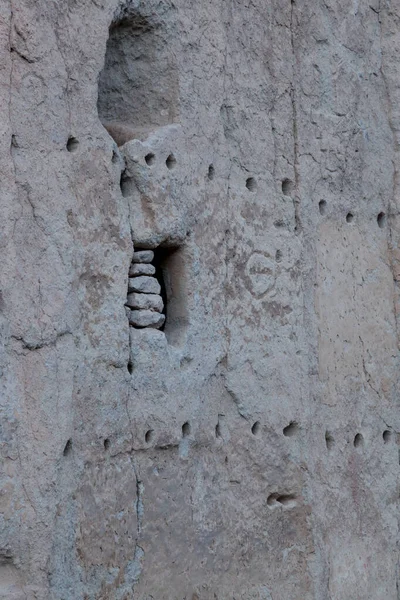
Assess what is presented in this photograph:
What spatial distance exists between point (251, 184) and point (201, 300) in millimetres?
470

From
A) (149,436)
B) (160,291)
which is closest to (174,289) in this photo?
(160,291)

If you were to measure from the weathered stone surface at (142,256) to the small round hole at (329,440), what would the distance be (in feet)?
3.17

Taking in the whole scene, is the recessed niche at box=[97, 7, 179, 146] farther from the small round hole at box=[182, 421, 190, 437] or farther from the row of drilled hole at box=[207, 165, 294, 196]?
the small round hole at box=[182, 421, 190, 437]

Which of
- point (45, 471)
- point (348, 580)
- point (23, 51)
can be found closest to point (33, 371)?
point (45, 471)

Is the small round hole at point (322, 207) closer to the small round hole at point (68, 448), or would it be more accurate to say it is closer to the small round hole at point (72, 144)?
the small round hole at point (72, 144)

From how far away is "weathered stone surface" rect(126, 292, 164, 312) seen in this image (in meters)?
3.34

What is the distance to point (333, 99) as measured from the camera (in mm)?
4023

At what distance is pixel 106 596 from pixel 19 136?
1.28 m

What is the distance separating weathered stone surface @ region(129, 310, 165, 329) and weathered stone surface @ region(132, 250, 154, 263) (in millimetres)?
152

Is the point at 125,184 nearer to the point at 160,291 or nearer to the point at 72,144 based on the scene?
the point at 72,144

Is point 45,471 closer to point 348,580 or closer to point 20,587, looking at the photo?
point 20,587

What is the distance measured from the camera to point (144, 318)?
3.34 m

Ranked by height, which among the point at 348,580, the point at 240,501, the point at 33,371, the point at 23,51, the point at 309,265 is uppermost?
the point at 23,51

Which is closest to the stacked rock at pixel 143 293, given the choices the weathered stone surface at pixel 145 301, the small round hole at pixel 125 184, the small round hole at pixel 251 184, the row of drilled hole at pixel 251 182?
the weathered stone surface at pixel 145 301
